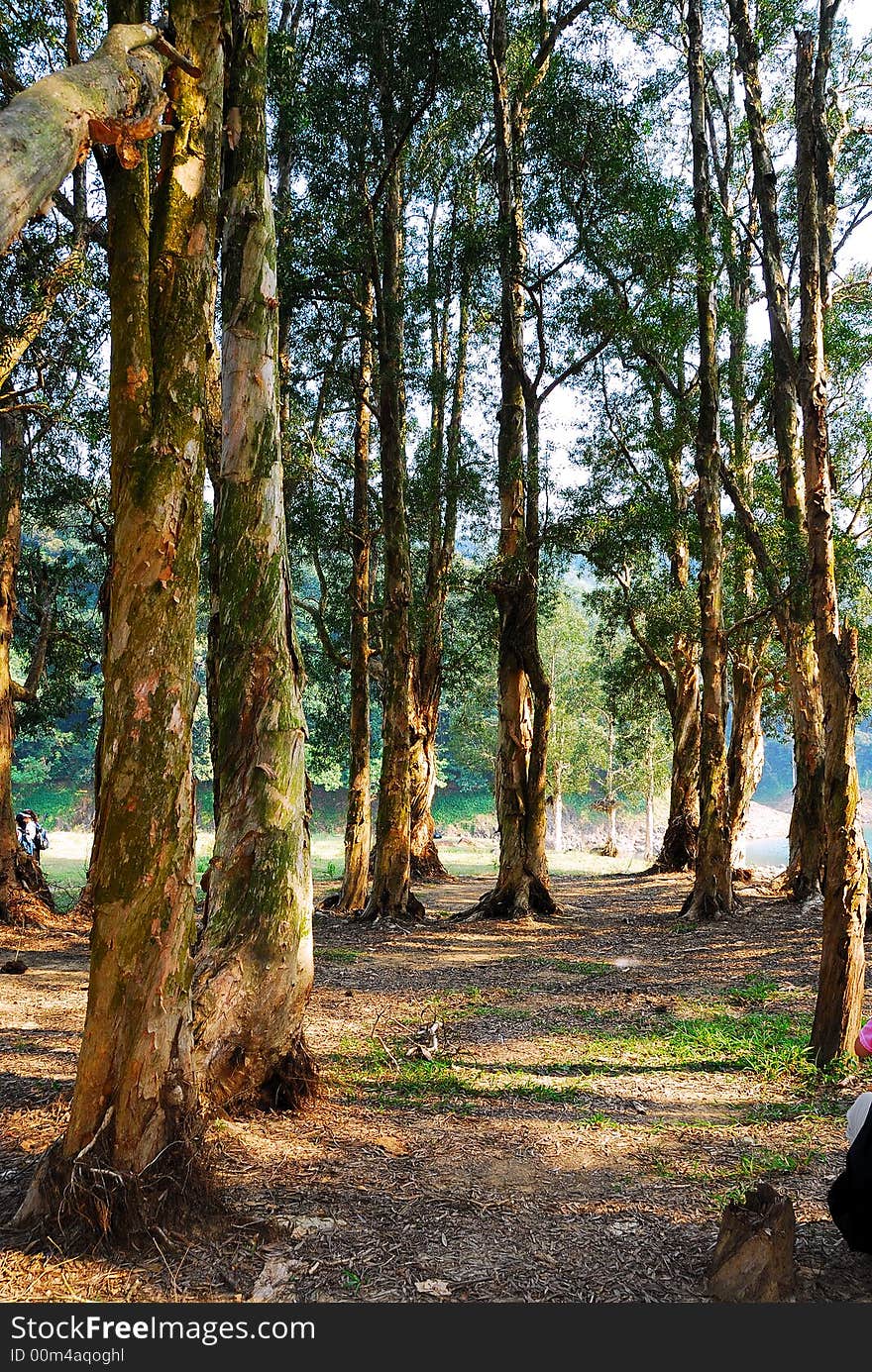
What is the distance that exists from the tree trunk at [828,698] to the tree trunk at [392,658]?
7.34 m

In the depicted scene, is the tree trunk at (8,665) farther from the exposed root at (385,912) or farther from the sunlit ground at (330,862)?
the sunlit ground at (330,862)

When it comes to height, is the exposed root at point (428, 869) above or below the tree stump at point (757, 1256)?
below

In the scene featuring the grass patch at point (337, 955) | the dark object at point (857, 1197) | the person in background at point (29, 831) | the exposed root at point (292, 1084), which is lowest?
the grass patch at point (337, 955)

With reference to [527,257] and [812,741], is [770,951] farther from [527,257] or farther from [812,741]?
[527,257]

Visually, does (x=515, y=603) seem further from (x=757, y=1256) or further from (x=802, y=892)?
(x=757, y=1256)

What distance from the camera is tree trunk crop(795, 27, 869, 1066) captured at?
5863mm

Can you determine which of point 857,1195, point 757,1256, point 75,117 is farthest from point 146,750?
point 857,1195

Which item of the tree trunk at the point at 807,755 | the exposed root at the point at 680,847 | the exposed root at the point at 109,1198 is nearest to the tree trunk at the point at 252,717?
the exposed root at the point at 109,1198

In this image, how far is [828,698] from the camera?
6.09m

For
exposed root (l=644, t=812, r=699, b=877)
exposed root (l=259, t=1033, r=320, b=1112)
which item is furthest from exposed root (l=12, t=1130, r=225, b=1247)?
exposed root (l=644, t=812, r=699, b=877)

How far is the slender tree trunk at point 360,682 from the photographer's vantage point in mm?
14766

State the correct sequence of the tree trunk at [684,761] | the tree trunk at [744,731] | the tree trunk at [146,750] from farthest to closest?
the tree trunk at [684,761] → the tree trunk at [744,731] → the tree trunk at [146,750]

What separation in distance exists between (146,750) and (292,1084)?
8.52 feet

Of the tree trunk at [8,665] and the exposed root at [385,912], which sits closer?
the tree trunk at [8,665]
